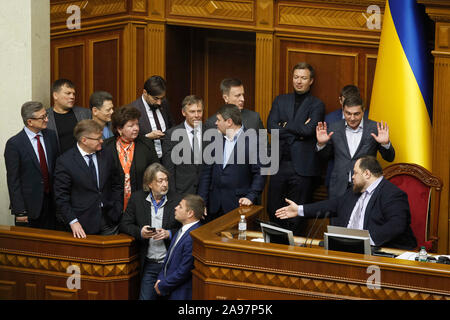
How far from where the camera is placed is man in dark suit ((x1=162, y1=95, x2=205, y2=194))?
606cm

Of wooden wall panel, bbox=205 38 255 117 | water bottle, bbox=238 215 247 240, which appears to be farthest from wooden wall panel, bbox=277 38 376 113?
water bottle, bbox=238 215 247 240

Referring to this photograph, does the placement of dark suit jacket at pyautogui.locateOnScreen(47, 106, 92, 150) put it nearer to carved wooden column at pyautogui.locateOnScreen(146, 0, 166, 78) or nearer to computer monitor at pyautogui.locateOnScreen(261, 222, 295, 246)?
carved wooden column at pyautogui.locateOnScreen(146, 0, 166, 78)

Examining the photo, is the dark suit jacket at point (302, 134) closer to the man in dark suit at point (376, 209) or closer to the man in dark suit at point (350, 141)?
the man in dark suit at point (350, 141)

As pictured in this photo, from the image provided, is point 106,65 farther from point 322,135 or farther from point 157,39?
point 322,135

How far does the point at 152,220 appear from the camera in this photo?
528 cm

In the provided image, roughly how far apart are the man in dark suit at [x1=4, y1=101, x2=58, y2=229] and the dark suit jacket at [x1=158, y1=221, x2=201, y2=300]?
1.08 meters

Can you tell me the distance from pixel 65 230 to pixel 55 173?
2.05 feet

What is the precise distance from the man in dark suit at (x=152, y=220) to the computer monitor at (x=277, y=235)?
2.09 feet

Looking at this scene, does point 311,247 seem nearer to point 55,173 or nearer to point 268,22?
point 55,173

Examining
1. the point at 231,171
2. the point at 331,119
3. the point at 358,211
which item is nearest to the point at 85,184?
the point at 231,171

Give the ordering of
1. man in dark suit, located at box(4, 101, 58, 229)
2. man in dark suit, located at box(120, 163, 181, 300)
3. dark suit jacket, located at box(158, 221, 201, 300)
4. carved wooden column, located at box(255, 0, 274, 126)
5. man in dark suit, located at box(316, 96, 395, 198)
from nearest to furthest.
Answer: dark suit jacket, located at box(158, 221, 201, 300) → man in dark suit, located at box(120, 163, 181, 300) → man in dark suit, located at box(4, 101, 58, 229) → man in dark suit, located at box(316, 96, 395, 198) → carved wooden column, located at box(255, 0, 274, 126)

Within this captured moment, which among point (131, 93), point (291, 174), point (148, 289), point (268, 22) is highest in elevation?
point (268, 22)

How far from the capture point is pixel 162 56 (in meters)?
7.47

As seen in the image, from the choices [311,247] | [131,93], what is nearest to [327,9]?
[131,93]
